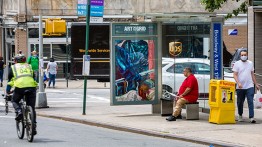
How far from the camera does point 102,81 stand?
39531 millimetres

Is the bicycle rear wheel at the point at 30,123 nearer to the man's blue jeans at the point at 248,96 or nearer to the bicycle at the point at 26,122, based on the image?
the bicycle at the point at 26,122

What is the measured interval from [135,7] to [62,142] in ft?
99.9

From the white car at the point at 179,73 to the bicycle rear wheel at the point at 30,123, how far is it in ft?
19.6

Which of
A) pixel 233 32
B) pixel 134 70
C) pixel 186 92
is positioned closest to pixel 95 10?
pixel 134 70

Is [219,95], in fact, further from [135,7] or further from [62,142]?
[135,7]

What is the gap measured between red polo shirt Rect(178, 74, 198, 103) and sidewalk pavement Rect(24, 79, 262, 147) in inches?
23.0

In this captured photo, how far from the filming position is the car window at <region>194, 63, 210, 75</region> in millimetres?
19516

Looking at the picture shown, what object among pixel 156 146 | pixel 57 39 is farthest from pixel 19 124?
pixel 57 39

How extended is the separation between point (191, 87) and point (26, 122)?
499cm

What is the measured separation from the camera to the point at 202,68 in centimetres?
1975

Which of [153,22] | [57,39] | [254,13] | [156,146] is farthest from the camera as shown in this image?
[57,39]

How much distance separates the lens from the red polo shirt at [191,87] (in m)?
18.5

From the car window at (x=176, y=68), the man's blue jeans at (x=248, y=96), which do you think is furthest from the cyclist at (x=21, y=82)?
the car window at (x=176, y=68)

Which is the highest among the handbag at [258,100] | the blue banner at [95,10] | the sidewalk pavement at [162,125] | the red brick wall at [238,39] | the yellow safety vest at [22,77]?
the blue banner at [95,10]
